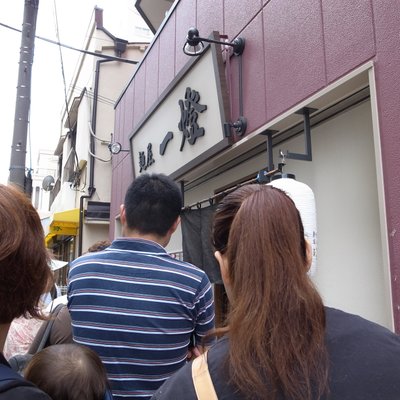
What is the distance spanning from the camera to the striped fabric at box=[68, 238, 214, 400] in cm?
195

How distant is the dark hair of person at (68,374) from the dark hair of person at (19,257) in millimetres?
303

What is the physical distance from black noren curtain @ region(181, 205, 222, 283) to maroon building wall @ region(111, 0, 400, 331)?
1.42 meters

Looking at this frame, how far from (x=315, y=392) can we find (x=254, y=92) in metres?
3.85

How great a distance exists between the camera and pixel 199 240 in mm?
5570

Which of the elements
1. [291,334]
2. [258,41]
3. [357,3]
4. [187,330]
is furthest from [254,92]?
[291,334]

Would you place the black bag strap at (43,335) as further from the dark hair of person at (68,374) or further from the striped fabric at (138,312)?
the dark hair of person at (68,374)

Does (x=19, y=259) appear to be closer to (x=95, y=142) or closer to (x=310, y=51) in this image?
(x=310, y=51)

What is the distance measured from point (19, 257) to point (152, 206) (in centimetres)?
118

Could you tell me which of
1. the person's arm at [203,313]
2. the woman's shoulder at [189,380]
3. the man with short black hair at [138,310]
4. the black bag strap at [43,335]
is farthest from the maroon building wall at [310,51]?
the black bag strap at [43,335]

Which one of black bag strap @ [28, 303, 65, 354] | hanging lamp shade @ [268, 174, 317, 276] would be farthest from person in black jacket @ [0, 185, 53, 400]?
hanging lamp shade @ [268, 174, 317, 276]

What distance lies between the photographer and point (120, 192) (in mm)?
9750

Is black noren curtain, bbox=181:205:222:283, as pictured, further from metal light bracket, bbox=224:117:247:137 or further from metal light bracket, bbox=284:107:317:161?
metal light bracket, bbox=284:107:317:161

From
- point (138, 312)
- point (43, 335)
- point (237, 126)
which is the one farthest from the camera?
point (237, 126)

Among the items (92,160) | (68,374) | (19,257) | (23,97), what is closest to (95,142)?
(92,160)
